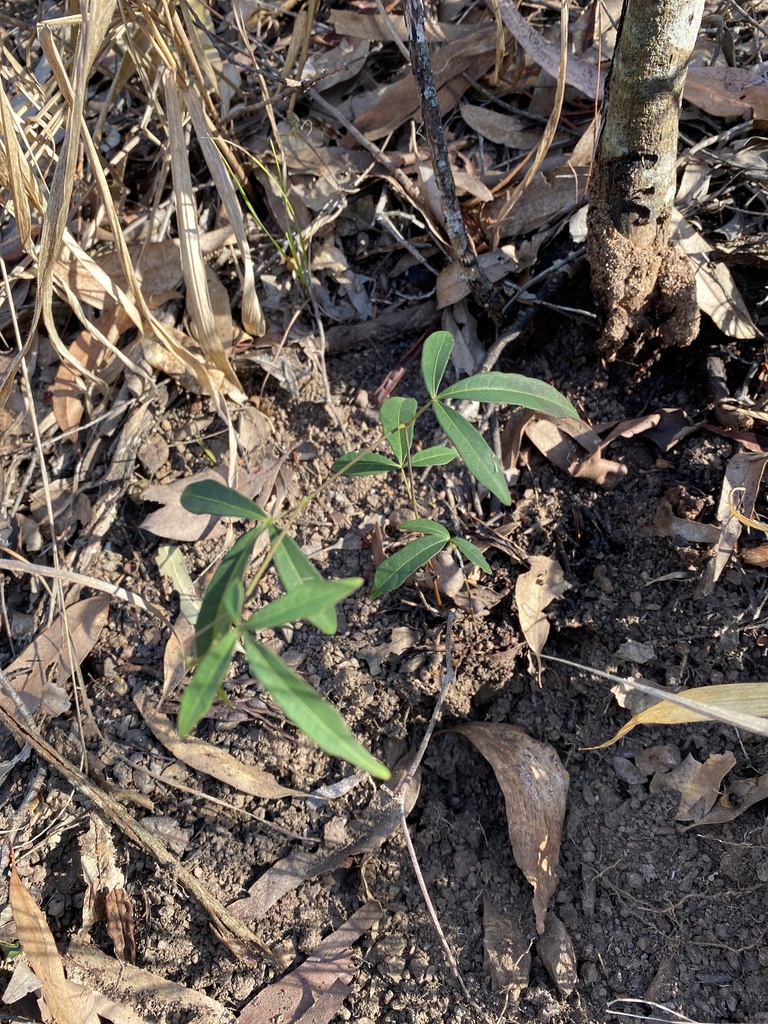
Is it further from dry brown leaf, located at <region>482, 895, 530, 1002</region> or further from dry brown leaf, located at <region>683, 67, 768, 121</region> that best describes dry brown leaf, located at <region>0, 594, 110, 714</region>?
Answer: dry brown leaf, located at <region>683, 67, 768, 121</region>

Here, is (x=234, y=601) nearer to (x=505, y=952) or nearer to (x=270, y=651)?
(x=270, y=651)

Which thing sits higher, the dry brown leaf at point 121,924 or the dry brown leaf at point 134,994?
the dry brown leaf at point 121,924

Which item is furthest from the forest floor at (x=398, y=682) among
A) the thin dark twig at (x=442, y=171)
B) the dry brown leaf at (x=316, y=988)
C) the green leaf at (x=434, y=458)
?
the green leaf at (x=434, y=458)

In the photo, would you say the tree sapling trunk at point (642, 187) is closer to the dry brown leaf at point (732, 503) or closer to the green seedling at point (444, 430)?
the dry brown leaf at point (732, 503)

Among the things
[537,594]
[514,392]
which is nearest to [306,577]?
[514,392]

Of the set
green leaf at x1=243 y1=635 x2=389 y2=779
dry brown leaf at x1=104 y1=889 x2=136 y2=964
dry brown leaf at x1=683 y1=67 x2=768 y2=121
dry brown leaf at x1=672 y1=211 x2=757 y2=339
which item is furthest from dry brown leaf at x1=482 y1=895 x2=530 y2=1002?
dry brown leaf at x1=683 y1=67 x2=768 y2=121
